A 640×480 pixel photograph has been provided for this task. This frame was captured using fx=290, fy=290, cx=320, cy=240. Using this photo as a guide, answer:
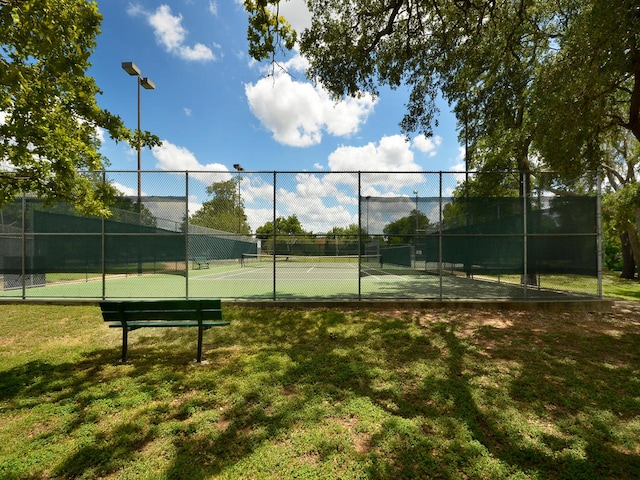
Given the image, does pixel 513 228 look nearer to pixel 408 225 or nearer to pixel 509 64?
pixel 408 225

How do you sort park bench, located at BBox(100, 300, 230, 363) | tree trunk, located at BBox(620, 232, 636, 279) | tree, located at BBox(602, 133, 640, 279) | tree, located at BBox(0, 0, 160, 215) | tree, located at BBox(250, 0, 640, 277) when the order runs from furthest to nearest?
tree trunk, located at BBox(620, 232, 636, 279) < tree, located at BBox(602, 133, 640, 279) < tree, located at BBox(250, 0, 640, 277) < park bench, located at BBox(100, 300, 230, 363) < tree, located at BBox(0, 0, 160, 215)

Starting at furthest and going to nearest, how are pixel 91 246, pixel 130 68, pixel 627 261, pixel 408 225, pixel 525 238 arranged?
pixel 627 261 → pixel 130 68 → pixel 408 225 → pixel 91 246 → pixel 525 238

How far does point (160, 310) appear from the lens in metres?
4.46

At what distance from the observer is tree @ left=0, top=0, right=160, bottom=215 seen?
388 cm

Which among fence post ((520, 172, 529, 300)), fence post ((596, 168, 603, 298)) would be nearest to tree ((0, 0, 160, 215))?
fence post ((520, 172, 529, 300))

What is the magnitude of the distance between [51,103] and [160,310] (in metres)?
3.61

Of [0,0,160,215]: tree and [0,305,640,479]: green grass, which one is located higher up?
[0,0,160,215]: tree

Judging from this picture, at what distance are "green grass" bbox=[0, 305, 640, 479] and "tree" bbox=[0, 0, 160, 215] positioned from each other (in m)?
2.76

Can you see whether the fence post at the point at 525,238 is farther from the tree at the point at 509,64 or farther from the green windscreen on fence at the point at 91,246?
the green windscreen on fence at the point at 91,246

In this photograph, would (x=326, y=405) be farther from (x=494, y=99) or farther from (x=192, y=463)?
(x=494, y=99)

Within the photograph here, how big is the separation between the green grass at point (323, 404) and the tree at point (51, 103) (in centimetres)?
276

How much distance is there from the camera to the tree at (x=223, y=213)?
8.41 meters

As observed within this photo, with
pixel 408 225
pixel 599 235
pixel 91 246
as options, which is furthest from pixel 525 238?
pixel 91 246

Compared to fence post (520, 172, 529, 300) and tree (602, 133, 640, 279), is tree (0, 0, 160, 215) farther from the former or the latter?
tree (602, 133, 640, 279)
